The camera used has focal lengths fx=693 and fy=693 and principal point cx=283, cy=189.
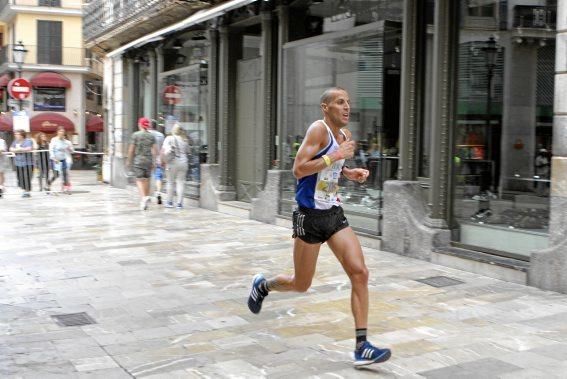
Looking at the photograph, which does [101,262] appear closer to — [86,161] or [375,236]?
[375,236]

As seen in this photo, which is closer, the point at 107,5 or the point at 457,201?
the point at 457,201

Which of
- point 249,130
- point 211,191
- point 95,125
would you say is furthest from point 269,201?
point 95,125

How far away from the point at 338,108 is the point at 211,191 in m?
10.2

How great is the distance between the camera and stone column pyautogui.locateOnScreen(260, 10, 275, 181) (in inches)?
520

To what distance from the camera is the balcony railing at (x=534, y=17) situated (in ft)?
25.7

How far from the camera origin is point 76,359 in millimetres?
4965

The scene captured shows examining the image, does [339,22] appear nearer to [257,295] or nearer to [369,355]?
[257,295]

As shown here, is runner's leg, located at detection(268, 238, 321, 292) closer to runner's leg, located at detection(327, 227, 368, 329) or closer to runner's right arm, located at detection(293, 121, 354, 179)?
runner's leg, located at detection(327, 227, 368, 329)

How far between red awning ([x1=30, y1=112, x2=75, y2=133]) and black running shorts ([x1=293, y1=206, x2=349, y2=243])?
129 feet

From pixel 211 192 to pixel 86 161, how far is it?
28.2 meters

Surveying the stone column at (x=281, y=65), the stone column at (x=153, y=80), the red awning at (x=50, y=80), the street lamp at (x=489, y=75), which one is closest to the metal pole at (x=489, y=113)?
the street lamp at (x=489, y=75)

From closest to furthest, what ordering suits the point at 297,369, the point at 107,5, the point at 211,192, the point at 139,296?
1. the point at 297,369
2. the point at 139,296
3. the point at 211,192
4. the point at 107,5

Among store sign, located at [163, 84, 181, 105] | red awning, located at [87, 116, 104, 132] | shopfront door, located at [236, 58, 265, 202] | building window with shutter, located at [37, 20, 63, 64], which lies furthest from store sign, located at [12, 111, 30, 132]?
building window with shutter, located at [37, 20, 63, 64]

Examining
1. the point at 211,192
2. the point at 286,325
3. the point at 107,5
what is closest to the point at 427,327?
the point at 286,325
